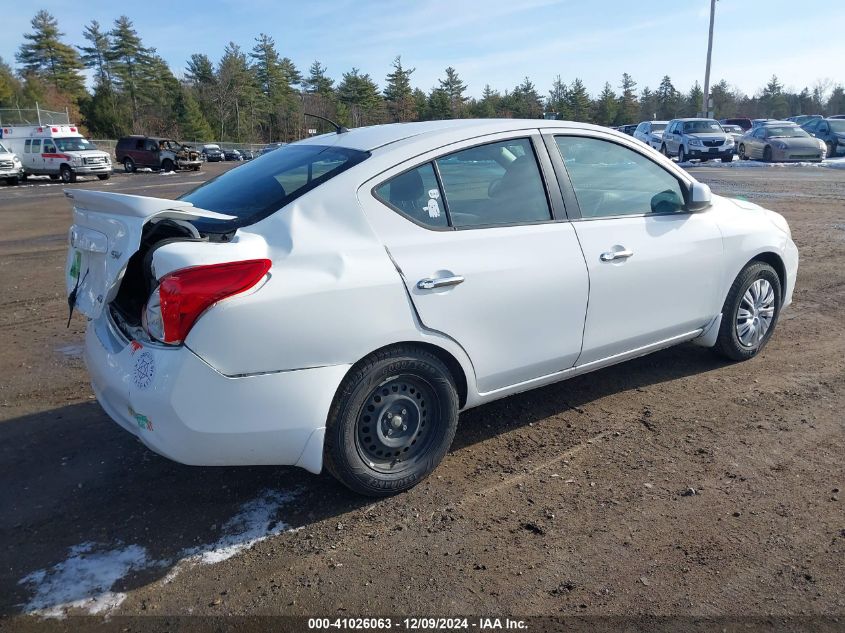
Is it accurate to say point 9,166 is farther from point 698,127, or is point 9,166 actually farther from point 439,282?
point 439,282

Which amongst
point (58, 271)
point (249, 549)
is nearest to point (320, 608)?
point (249, 549)

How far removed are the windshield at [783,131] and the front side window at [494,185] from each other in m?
27.9

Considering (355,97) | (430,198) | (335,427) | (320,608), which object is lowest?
(320,608)

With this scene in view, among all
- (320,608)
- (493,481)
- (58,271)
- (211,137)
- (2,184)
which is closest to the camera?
(320,608)

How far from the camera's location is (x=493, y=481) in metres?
3.49

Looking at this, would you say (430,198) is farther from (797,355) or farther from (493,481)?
(797,355)

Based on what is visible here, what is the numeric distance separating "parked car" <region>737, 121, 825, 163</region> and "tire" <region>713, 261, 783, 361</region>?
1004 inches

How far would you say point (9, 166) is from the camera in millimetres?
29953

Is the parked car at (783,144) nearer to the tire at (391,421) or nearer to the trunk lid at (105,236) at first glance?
the tire at (391,421)

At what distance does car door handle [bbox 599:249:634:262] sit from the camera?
3865mm

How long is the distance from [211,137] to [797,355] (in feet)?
241

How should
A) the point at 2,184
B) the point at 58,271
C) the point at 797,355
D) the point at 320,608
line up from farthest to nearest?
the point at 2,184
the point at 58,271
the point at 797,355
the point at 320,608

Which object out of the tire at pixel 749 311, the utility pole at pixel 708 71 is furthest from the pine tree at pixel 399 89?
the tire at pixel 749 311

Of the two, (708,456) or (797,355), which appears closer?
(708,456)
